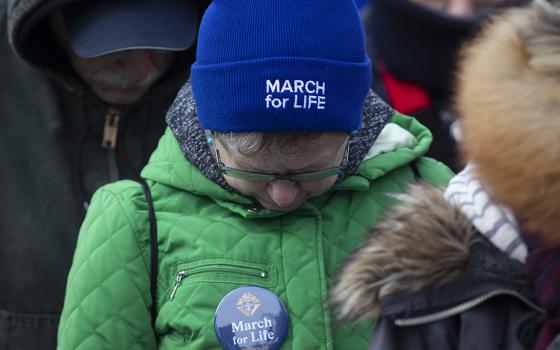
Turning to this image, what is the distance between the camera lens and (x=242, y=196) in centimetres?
240

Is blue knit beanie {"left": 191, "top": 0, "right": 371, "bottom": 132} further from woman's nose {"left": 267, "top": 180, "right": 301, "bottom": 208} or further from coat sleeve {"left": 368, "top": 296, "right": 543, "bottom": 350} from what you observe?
coat sleeve {"left": 368, "top": 296, "right": 543, "bottom": 350}

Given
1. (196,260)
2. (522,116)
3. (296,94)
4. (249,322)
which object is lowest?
(249,322)

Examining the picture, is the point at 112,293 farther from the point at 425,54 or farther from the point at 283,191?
the point at 425,54

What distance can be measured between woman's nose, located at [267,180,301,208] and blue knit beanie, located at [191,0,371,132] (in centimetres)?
13

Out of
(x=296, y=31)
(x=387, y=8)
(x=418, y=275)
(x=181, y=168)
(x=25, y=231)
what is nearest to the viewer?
(x=418, y=275)

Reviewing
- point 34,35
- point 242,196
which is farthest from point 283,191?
point 34,35

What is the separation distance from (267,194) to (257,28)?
0.38 meters

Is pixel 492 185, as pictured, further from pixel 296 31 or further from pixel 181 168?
pixel 181 168

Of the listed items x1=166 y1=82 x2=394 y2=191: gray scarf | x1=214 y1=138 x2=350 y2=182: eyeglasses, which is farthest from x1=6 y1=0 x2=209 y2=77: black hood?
x1=214 y1=138 x2=350 y2=182: eyeglasses

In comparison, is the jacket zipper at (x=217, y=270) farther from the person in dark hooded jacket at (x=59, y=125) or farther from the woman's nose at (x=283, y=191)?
the person in dark hooded jacket at (x=59, y=125)

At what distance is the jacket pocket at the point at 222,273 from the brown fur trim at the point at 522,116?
2.48 feet

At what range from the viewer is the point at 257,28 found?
2.26m

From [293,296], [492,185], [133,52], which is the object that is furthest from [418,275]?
[133,52]

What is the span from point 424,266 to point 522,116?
361mm
